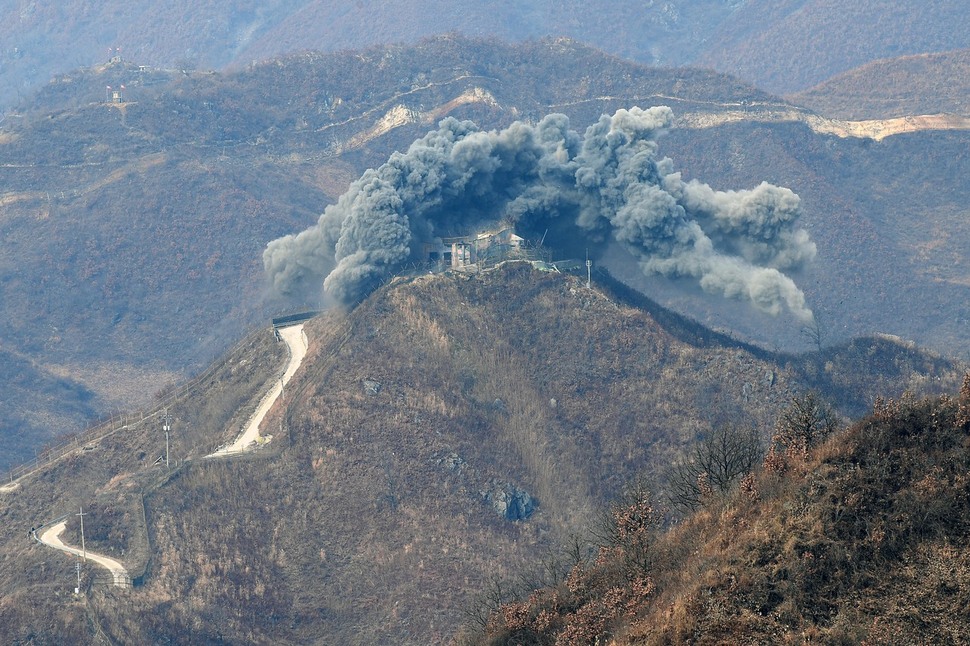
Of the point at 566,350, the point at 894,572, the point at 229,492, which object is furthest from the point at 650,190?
the point at 894,572

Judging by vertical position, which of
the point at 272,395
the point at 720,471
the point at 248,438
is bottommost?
the point at 248,438

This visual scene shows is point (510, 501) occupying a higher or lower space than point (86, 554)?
lower

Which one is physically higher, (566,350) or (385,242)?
(385,242)

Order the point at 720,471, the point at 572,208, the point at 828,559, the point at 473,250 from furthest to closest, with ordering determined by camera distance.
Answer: the point at 572,208 < the point at 473,250 < the point at 720,471 < the point at 828,559

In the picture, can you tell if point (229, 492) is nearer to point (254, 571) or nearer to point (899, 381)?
point (254, 571)

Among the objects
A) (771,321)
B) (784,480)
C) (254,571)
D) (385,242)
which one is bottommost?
(771,321)

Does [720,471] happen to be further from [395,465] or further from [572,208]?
[572,208]

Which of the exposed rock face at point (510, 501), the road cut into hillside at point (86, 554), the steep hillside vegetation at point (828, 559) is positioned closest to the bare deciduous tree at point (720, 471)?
the steep hillside vegetation at point (828, 559)

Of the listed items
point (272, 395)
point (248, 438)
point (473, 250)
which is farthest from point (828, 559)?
point (473, 250)
